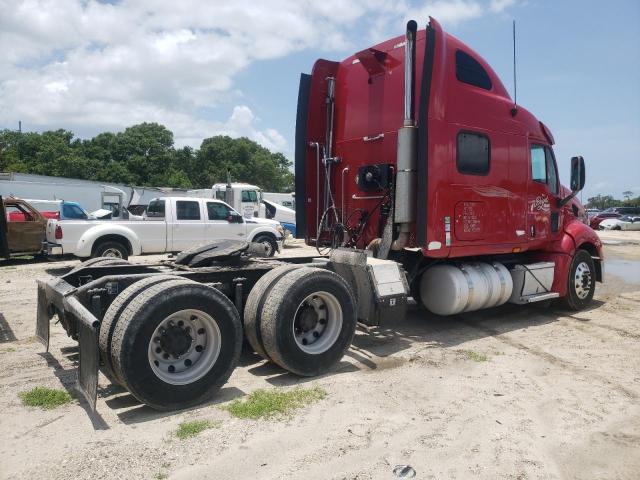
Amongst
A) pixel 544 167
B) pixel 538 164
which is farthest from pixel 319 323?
pixel 544 167

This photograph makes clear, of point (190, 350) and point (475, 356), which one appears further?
point (475, 356)

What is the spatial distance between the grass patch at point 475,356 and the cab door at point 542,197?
101 inches

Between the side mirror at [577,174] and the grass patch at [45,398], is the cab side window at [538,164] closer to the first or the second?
the side mirror at [577,174]

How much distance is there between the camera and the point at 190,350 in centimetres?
448

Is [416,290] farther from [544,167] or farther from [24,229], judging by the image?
[24,229]

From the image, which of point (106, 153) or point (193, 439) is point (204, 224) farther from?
point (106, 153)

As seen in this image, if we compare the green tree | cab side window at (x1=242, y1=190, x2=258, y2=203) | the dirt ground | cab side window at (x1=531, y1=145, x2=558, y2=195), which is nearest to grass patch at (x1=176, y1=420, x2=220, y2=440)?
the dirt ground

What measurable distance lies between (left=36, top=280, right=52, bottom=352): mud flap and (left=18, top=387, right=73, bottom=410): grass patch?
2.62 feet

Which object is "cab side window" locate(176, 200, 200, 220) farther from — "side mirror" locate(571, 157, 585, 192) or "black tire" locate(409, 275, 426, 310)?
"side mirror" locate(571, 157, 585, 192)

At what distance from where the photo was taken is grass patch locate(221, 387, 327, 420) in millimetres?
4217

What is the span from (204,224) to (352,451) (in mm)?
11527

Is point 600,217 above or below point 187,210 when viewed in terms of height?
above

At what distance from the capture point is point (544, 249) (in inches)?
331

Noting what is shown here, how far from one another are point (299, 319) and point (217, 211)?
33.2 ft
